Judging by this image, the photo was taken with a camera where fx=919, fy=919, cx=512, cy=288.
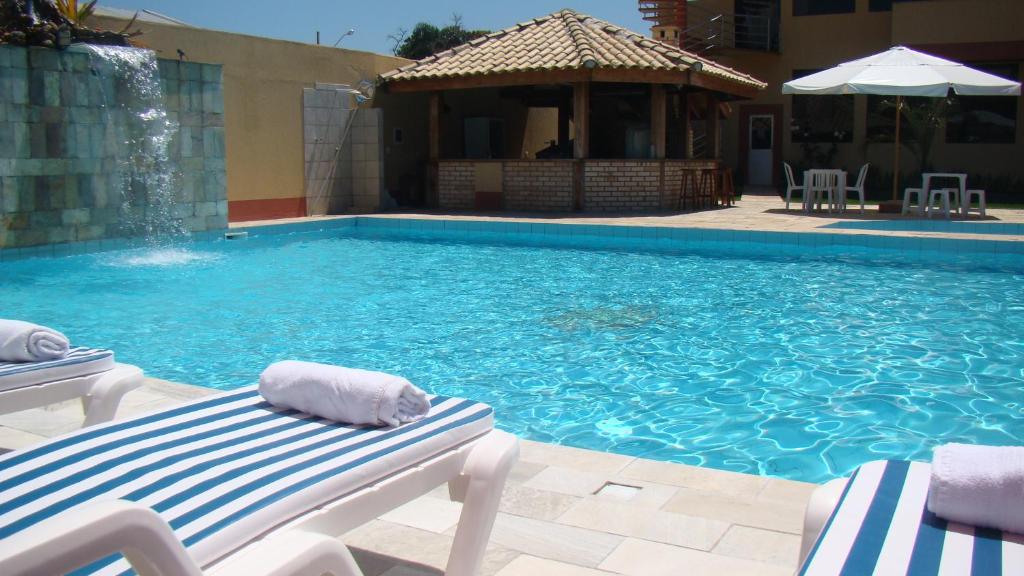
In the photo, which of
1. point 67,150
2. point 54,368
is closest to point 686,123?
point 67,150

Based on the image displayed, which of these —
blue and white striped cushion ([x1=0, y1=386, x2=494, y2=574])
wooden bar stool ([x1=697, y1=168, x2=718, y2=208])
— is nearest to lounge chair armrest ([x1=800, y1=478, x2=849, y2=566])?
blue and white striped cushion ([x1=0, y1=386, x2=494, y2=574])

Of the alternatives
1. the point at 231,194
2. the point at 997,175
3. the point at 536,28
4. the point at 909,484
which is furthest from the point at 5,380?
the point at 997,175

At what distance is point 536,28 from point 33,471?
17473 millimetres

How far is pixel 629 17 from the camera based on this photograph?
79.7 feet

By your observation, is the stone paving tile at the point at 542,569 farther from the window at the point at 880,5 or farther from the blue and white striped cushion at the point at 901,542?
the window at the point at 880,5


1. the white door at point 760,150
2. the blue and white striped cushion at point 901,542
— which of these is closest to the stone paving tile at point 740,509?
the blue and white striped cushion at point 901,542

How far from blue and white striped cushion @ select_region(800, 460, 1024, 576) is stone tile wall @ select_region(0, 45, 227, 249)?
11.0 meters

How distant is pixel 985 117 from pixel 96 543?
23.6 metres

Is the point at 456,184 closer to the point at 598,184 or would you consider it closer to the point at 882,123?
the point at 598,184

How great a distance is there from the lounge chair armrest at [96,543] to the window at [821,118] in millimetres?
23492

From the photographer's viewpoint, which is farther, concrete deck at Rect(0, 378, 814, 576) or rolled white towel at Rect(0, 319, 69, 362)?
rolled white towel at Rect(0, 319, 69, 362)

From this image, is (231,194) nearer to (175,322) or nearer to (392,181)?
(392,181)

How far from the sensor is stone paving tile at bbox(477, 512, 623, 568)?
112 inches

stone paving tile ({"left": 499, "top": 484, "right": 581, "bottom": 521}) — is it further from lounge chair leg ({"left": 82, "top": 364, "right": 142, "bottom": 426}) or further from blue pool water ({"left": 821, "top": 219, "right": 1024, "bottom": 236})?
blue pool water ({"left": 821, "top": 219, "right": 1024, "bottom": 236})
